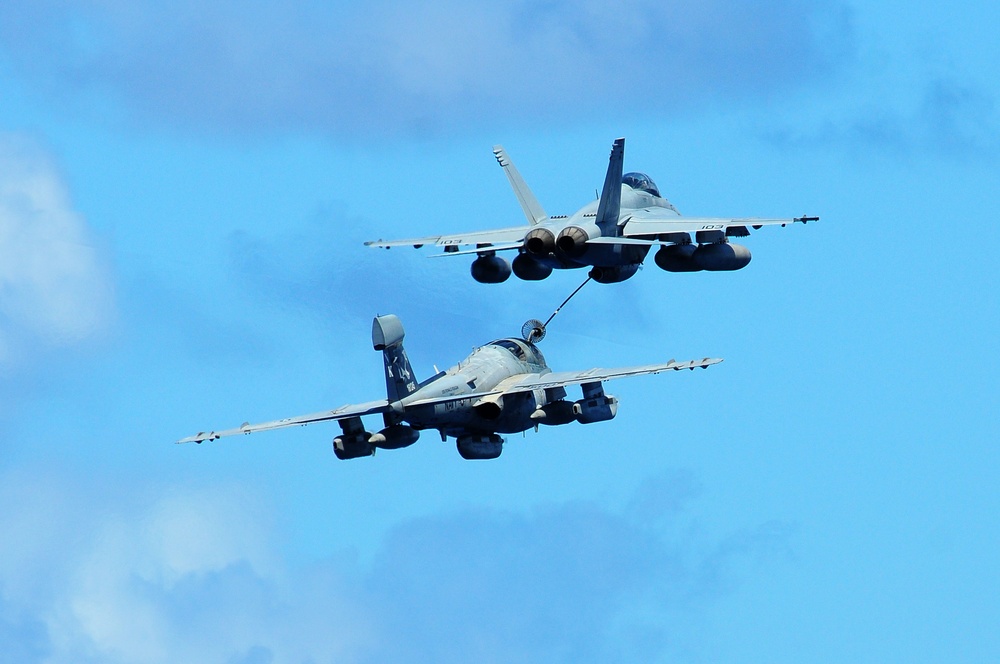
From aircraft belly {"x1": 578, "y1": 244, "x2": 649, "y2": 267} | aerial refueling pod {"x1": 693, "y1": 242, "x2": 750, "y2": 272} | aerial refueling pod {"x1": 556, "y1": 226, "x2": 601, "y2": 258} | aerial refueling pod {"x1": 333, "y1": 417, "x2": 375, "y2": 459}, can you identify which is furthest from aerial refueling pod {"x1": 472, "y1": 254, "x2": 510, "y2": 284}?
aerial refueling pod {"x1": 333, "y1": 417, "x2": 375, "y2": 459}

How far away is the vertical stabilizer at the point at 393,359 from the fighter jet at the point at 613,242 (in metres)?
6.58

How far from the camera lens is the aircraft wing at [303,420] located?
294 feet

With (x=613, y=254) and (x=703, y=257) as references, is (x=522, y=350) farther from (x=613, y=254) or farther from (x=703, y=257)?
(x=703, y=257)

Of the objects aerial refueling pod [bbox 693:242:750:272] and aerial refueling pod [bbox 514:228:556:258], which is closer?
aerial refueling pod [bbox 514:228:556:258]

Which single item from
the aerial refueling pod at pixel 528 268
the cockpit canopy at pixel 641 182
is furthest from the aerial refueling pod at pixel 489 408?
the cockpit canopy at pixel 641 182

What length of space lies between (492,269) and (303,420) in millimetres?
11201

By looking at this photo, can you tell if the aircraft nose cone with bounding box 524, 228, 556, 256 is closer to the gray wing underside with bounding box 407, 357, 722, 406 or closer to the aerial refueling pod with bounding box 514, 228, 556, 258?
the aerial refueling pod with bounding box 514, 228, 556, 258

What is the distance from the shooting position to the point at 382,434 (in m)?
90.8

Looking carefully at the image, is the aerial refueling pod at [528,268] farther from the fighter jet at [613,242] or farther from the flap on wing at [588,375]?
the flap on wing at [588,375]

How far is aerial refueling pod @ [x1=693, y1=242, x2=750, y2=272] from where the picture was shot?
95562 millimetres

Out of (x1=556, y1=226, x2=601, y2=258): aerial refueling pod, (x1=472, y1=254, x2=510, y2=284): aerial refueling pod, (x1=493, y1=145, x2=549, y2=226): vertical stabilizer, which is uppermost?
(x1=493, y1=145, x2=549, y2=226): vertical stabilizer

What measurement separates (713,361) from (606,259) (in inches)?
334

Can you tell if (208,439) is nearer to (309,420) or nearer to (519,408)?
(309,420)

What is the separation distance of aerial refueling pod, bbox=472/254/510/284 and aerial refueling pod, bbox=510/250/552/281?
1395 mm
